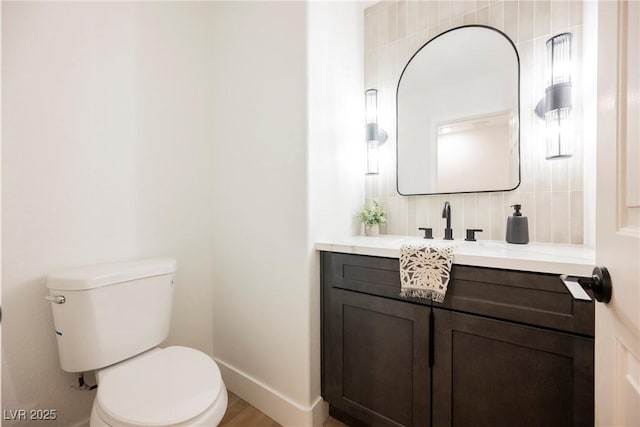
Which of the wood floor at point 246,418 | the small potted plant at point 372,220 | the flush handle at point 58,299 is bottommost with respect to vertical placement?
the wood floor at point 246,418

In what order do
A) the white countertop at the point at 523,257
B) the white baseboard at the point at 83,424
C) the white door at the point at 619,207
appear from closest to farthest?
the white door at the point at 619,207
the white countertop at the point at 523,257
the white baseboard at the point at 83,424

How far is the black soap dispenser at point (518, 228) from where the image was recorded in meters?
1.27

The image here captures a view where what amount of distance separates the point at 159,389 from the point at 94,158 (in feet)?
3.56

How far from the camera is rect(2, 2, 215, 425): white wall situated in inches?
46.2

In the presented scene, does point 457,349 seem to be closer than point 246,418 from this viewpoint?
Yes

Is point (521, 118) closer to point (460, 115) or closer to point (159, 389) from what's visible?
point (460, 115)

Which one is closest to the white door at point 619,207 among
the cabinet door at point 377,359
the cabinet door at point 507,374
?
the cabinet door at point 507,374

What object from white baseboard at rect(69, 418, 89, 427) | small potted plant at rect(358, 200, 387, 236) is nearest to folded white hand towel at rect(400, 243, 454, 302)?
small potted plant at rect(358, 200, 387, 236)

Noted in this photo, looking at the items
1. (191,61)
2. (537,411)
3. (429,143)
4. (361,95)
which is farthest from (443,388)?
(191,61)

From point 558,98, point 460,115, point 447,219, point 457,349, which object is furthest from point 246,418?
point 558,98

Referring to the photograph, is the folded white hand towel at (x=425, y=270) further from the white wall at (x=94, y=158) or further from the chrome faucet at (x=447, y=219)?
the white wall at (x=94, y=158)

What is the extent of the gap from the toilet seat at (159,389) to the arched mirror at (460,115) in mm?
1364

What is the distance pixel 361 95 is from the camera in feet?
6.05

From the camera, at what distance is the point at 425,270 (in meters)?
1.07
